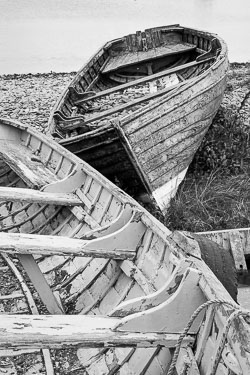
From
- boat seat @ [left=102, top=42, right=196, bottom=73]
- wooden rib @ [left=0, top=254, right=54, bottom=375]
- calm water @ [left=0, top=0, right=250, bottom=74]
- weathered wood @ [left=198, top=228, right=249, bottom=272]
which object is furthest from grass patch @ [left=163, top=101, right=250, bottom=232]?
calm water @ [left=0, top=0, right=250, bottom=74]

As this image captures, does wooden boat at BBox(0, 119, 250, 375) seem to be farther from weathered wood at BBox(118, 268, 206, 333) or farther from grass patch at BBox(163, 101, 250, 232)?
grass patch at BBox(163, 101, 250, 232)

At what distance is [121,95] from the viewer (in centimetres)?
980

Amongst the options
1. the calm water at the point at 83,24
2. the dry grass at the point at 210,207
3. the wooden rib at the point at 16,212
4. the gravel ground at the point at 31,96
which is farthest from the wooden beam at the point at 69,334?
the calm water at the point at 83,24

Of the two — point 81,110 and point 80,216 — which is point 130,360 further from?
point 81,110

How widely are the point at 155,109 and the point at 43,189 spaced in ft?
6.49

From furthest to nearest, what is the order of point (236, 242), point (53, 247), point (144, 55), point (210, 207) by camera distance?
point (144, 55)
point (210, 207)
point (236, 242)
point (53, 247)

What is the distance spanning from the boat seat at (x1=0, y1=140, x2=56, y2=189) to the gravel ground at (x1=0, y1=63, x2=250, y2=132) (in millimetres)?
4102

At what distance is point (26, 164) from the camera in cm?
645

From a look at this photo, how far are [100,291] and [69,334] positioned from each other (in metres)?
1.44

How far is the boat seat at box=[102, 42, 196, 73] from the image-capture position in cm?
1054

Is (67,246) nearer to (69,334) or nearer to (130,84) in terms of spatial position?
(69,334)

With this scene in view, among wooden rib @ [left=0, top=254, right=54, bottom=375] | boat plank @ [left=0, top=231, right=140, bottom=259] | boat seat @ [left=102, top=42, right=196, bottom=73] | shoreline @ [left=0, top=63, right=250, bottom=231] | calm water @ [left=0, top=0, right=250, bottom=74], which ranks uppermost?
boat plank @ [left=0, top=231, right=140, bottom=259]

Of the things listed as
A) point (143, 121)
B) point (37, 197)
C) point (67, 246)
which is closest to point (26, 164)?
point (37, 197)

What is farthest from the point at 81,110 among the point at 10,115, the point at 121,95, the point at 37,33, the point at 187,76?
the point at 37,33
